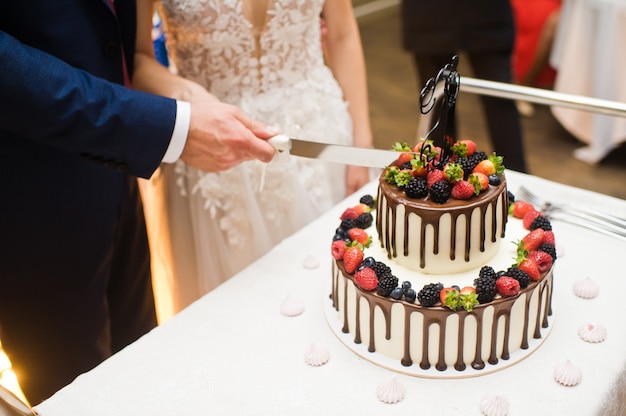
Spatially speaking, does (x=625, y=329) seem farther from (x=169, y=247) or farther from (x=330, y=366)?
(x=169, y=247)

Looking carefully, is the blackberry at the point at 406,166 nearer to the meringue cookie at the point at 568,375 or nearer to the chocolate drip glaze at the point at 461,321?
the chocolate drip glaze at the point at 461,321

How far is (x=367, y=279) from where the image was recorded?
1.33 metres

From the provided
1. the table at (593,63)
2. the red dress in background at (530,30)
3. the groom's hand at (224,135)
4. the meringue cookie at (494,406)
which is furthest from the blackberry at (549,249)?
the red dress in background at (530,30)

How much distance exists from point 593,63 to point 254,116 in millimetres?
2656

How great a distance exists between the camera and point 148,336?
1.47m

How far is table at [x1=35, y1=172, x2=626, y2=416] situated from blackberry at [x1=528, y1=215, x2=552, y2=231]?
0.16 m

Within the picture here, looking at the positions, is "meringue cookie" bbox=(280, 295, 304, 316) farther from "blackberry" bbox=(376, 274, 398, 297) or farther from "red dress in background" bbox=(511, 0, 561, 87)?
"red dress in background" bbox=(511, 0, 561, 87)

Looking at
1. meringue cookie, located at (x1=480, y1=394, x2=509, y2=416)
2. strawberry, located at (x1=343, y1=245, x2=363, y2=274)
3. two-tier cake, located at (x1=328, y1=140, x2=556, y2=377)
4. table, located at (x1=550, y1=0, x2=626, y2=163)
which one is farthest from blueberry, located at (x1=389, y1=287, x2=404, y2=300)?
table, located at (x1=550, y1=0, x2=626, y2=163)

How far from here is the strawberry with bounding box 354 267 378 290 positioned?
1329mm

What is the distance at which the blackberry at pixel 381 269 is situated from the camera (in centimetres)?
134

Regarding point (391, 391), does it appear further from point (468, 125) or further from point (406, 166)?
point (468, 125)

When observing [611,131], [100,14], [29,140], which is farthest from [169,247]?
[611,131]

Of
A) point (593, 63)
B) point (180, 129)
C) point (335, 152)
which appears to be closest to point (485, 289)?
point (335, 152)

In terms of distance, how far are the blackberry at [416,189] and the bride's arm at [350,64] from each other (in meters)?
0.74
